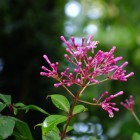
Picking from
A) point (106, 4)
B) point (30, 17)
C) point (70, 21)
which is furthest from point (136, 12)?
point (30, 17)

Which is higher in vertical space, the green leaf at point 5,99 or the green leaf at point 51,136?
the green leaf at point 5,99

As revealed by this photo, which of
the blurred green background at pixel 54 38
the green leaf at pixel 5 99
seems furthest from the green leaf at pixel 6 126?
the blurred green background at pixel 54 38

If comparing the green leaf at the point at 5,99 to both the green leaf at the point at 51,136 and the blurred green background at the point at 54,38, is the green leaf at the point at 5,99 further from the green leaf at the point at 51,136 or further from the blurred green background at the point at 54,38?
the blurred green background at the point at 54,38

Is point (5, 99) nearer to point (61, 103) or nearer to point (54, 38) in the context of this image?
point (61, 103)

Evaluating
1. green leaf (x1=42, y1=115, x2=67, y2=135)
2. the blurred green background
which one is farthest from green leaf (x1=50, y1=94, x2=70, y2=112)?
the blurred green background

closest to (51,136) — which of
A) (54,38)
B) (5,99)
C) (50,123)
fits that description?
(50,123)

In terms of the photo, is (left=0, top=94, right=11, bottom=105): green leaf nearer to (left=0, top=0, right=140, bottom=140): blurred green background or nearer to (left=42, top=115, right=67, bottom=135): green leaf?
(left=42, top=115, right=67, bottom=135): green leaf
